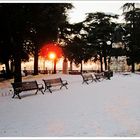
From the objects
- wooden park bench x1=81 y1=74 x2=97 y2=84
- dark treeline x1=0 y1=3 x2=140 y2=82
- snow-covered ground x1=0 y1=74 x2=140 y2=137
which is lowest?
snow-covered ground x1=0 y1=74 x2=140 y2=137

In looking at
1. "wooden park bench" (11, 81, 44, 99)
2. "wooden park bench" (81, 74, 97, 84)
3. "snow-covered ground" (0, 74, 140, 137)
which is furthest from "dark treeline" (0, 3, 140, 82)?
"snow-covered ground" (0, 74, 140, 137)

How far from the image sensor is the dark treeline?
23.8 meters

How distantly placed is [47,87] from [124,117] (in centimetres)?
910

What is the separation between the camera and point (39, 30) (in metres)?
28.3

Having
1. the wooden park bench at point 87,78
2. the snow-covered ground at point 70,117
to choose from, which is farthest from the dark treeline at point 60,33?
the snow-covered ground at point 70,117

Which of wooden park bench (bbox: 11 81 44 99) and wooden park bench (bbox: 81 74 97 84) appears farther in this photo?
wooden park bench (bbox: 81 74 97 84)

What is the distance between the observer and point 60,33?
47.3 meters

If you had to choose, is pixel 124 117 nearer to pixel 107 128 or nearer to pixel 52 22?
pixel 107 128

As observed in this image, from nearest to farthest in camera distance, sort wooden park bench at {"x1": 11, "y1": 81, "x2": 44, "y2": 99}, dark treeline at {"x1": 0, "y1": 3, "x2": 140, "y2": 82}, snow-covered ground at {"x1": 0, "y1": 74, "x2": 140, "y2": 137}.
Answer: snow-covered ground at {"x1": 0, "y1": 74, "x2": 140, "y2": 137} → wooden park bench at {"x1": 11, "y1": 81, "x2": 44, "y2": 99} → dark treeline at {"x1": 0, "y1": 3, "x2": 140, "y2": 82}

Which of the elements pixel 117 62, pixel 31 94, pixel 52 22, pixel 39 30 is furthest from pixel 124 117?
pixel 117 62

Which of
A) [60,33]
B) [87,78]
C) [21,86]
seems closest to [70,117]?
[21,86]

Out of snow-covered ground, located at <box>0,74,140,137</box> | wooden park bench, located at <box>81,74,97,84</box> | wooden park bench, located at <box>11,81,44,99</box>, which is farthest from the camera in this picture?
wooden park bench, located at <box>81,74,97,84</box>

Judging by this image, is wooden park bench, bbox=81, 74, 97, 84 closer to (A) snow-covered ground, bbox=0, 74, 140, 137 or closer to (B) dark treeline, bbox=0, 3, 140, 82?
(B) dark treeline, bbox=0, 3, 140, 82

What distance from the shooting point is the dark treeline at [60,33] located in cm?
2383
